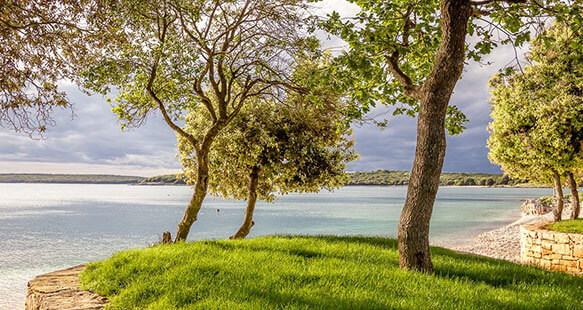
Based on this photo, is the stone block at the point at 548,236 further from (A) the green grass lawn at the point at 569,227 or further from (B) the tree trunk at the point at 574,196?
(B) the tree trunk at the point at 574,196

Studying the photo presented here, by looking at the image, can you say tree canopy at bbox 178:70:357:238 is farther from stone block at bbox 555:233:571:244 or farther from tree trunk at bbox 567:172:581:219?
tree trunk at bbox 567:172:581:219

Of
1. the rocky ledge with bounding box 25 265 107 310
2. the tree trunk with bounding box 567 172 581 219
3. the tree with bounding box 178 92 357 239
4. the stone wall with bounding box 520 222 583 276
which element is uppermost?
the tree with bounding box 178 92 357 239

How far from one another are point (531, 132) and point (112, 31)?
54.9ft

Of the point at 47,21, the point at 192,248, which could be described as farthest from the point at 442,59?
the point at 47,21

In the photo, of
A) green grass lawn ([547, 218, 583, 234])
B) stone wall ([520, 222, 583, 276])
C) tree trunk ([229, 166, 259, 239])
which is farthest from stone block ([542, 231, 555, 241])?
tree trunk ([229, 166, 259, 239])

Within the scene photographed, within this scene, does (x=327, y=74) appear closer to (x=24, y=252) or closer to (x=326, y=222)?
(x=24, y=252)

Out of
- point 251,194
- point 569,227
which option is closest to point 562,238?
point 569,227

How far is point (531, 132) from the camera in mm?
16500

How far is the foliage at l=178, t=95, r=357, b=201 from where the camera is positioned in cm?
1317

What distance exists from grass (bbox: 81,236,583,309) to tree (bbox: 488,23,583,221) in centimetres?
973

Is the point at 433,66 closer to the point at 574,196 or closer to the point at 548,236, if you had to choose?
the point at 548,236

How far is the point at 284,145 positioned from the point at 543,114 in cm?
1128

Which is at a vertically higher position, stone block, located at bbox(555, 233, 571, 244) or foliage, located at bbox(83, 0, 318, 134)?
foliage, located at bbox(83, 0, 318, 134)

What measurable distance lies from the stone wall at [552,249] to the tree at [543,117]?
375cm
